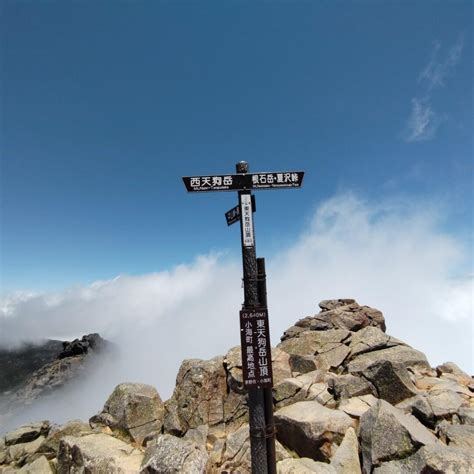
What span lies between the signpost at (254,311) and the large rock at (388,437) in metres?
4.11

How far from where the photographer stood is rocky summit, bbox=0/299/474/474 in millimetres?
9953

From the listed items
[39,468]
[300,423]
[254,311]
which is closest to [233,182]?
[254,311]

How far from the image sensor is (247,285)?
8391 mm

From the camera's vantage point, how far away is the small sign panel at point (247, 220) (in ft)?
28.0

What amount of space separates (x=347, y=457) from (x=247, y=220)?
8874mm

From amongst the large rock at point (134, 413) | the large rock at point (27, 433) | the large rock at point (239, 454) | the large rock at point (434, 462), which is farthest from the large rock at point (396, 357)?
the large rock at point (27, 433)

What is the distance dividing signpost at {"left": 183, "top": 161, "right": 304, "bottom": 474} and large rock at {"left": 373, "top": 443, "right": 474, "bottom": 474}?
163 inches

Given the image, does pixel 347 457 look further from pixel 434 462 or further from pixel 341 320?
pixel 341 320

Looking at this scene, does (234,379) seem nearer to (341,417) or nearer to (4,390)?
(341,417)

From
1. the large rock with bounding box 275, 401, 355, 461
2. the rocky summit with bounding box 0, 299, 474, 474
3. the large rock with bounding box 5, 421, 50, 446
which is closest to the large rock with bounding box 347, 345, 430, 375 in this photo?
the rocky summit with bounding box 0, 299, 474, 474

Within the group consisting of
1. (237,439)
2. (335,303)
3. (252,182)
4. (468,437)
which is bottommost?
(237,439)

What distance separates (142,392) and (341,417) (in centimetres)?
1081

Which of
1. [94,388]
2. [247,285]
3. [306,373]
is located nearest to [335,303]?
[306,373]

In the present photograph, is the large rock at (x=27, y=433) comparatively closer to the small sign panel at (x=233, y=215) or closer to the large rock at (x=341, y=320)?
the large rock at (x=341, y=320)
